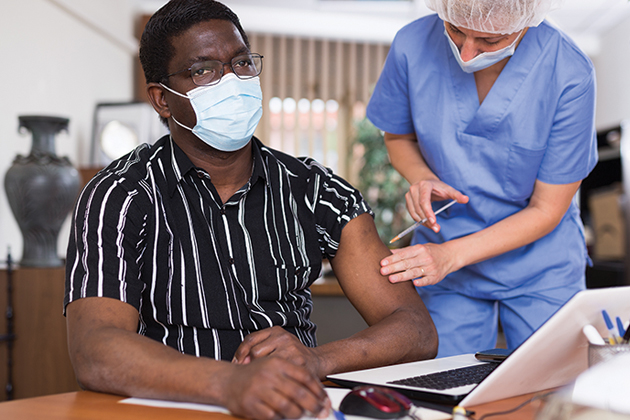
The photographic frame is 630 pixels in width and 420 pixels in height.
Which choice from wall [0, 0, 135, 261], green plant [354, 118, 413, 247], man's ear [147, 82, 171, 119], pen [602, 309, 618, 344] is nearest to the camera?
pen [602, 309, 618, 344]

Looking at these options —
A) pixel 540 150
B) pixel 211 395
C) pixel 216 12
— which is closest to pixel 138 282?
pixel 211 395

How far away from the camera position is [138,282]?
3.22 feet

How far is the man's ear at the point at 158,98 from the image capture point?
1.22 metres

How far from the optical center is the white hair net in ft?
3.70

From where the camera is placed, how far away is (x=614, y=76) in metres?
5.34

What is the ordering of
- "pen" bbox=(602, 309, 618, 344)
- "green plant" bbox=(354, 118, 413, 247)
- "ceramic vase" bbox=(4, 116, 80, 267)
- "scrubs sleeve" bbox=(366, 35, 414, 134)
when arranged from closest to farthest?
"pen" bbox=(602, 309, 618, 344) → "scrubs sleeve" bbox=(366, 35, 414, 134) → "ceramic vase" bbox=(4, 116, 80, 267) → "green plant" bbox=(354, 118, 413, 247)

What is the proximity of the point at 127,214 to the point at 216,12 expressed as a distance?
0.46 m

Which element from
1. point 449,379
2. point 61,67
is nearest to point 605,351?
point 449,379

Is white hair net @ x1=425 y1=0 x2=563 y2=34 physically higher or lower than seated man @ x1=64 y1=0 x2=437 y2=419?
higher

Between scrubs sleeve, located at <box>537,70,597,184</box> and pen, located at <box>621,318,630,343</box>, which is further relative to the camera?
scrubs sleeve, located at <box>537,70,597,184</box>

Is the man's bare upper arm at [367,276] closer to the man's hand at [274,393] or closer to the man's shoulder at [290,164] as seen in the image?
the man's shoulder at [290,164]

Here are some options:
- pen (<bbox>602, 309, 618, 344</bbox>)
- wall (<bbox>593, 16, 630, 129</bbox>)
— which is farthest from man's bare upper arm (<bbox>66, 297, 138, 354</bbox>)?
wall (<bbox>593, 16, 630, 129</bbox>)

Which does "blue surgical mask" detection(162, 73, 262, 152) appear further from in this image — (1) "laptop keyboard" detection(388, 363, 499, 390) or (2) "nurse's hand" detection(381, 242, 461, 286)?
(1) "laptop keyboard" detection(388, 363, 499, 390)

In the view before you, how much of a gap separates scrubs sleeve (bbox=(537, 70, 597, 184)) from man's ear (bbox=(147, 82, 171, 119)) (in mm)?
850
